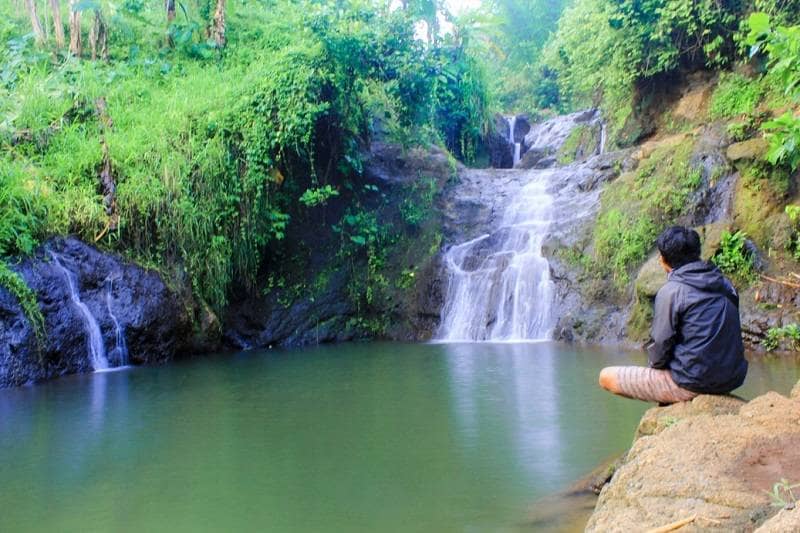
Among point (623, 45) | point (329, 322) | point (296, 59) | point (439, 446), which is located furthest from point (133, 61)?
point (439, 446)

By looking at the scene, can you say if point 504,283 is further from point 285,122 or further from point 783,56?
point 783,56

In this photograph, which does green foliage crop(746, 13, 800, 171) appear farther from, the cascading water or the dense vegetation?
the cascading water

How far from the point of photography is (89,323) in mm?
9828

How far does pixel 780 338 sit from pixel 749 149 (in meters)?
2.91

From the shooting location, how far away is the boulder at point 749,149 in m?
10.2

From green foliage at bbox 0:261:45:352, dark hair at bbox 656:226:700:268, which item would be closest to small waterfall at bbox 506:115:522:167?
green foliage at bbox 0:261:45:352

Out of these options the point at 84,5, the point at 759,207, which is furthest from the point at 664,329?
the point at 84,5

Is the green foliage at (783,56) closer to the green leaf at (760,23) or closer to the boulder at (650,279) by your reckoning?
the green leaf at (760,23)

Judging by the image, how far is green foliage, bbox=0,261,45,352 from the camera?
896 centimetres

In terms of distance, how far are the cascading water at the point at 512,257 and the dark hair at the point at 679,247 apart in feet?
24.7

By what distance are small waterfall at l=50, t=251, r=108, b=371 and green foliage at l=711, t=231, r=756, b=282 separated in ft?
28.3

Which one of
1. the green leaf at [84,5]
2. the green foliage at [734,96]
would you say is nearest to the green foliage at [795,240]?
Answer: the green foliage at [734,96]

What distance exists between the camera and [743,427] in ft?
11.0

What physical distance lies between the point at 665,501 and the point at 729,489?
9.6 inches
